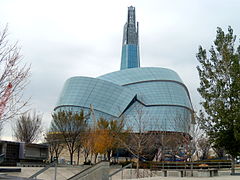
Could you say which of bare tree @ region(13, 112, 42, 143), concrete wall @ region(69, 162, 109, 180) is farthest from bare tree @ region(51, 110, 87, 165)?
concrete wall @ region(69, 162, 109, 180)

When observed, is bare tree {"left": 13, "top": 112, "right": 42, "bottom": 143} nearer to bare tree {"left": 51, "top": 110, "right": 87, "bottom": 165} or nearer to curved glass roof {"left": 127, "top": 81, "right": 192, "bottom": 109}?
bare tree {"left": 51, "top": 110, "right": 87, "bottom": 165}

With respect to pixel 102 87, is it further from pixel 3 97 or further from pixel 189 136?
pixel 3 97

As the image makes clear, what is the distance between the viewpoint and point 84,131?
146ft

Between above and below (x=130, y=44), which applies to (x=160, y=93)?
below

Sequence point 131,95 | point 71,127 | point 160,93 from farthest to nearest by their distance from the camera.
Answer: point 160,93, point 131,95, point 71,127

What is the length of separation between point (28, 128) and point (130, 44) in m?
99.1

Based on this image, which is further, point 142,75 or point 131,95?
point 142,75

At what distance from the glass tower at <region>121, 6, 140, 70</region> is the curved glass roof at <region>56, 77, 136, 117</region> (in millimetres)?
65882

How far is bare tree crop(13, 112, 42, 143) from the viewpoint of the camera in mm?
54188

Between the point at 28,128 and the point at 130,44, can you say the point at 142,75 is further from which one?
the point at 130,44

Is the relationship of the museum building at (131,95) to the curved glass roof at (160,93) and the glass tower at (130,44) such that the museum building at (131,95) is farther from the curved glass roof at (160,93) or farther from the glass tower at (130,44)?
the glass tower at (130,44)

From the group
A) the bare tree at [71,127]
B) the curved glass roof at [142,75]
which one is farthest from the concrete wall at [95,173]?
the curved glass roof at [142,75]

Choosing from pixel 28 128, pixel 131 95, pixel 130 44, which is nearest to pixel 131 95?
pixel 131 95

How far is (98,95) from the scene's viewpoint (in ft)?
243
